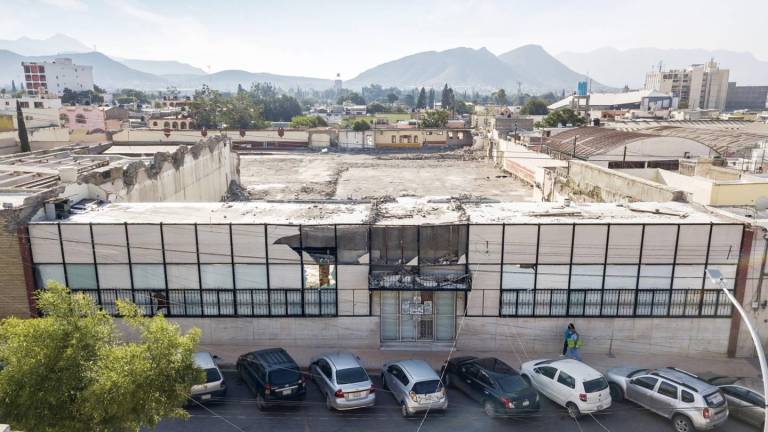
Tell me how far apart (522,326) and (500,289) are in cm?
165

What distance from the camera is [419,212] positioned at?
66.9ft

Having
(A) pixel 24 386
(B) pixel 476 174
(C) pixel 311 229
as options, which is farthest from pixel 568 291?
(B) pixel 476 174

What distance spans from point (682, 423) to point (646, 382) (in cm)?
139

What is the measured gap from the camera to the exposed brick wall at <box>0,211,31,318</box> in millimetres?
18422

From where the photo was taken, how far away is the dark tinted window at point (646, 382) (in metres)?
15.4

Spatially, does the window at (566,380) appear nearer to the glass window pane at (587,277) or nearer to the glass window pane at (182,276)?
the glass window pane at (587,277)

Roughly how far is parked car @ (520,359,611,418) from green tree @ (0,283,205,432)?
10.6 m

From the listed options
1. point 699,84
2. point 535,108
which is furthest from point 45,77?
point 699,84

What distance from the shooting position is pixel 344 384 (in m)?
15.3

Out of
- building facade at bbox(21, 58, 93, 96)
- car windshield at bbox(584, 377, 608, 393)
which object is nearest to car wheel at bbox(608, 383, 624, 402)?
car windshield at bbox(584, 377, 608, 393)

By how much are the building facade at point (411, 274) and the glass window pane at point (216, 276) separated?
4 cm

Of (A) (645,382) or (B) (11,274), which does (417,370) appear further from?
(B) (11,274)

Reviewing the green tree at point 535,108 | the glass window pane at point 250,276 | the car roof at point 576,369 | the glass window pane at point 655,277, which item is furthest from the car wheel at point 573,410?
the green tree at point 535,108

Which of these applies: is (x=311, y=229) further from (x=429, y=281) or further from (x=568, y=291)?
(x=568, y=291)
